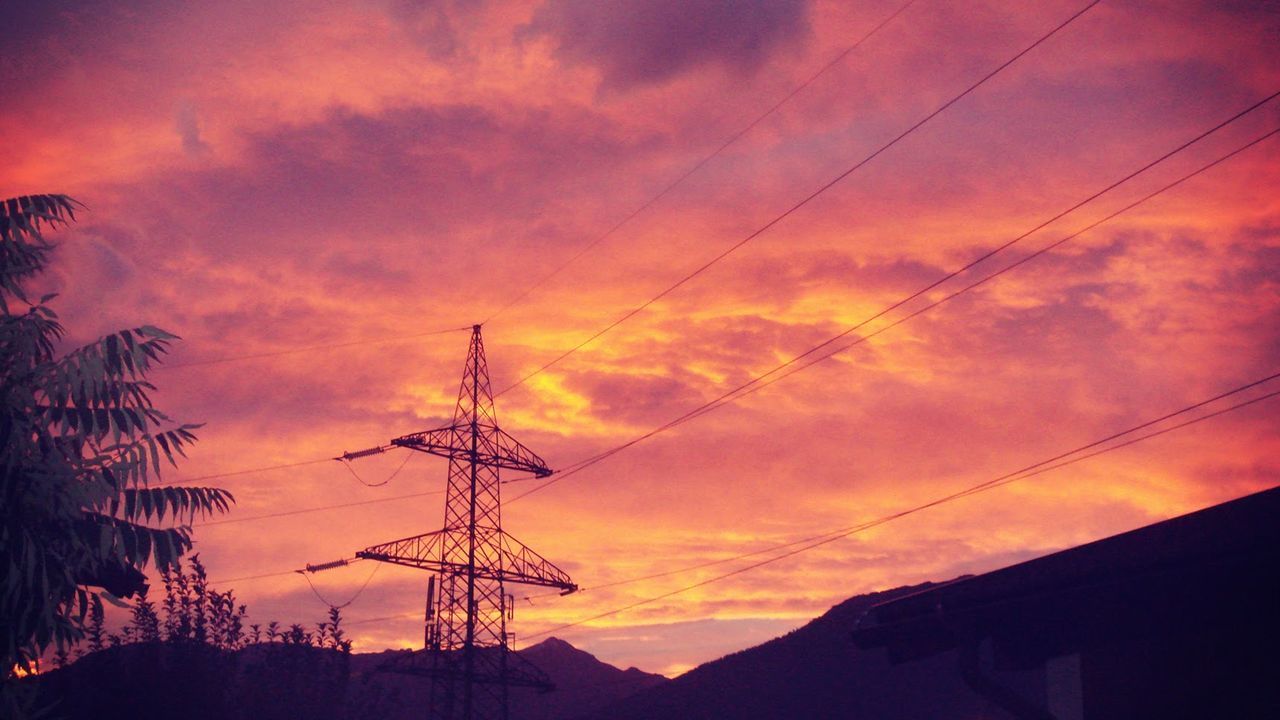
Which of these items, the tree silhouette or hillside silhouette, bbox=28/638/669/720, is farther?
hillside silhouette, bbox=28/638/669/720

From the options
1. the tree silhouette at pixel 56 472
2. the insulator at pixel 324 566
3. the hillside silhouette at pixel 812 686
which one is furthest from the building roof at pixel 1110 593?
the hillside silhouette at pixel 812 686

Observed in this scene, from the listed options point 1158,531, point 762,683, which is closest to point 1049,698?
point 1158,531

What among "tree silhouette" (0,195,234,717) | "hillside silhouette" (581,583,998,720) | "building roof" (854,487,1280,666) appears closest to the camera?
"building roof" (854,487,1280,666)

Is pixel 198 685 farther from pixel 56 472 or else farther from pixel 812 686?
pixel 812 686

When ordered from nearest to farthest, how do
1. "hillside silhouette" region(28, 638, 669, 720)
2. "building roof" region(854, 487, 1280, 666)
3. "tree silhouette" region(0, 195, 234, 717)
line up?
"building roof" region(854, 487, 1280, 666)
"tree silhouette" region(0, 195, 234, 717)
"hillside silhouette" region(28, 638, 669, 720)

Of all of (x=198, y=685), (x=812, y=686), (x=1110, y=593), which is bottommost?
(x=812, y=686)

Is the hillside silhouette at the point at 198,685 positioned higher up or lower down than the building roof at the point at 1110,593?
lower down

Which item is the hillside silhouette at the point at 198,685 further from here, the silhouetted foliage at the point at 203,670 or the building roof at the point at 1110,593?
the building roof at the point at 1110,593

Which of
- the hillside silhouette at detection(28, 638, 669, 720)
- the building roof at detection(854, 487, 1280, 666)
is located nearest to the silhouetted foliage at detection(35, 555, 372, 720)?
the hillside silhouette at detection(28, 638, 669, 720)

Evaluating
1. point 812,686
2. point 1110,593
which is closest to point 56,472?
point 1110,593

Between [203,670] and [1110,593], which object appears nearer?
[1110,593]

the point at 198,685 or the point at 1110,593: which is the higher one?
the point at 1110,593

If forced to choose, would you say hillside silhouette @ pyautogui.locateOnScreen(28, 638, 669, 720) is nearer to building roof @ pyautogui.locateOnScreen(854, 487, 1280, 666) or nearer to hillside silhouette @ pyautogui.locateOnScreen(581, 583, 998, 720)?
building roof @ pyautogui.locateOnScreen(854, 487, 1280, 666)

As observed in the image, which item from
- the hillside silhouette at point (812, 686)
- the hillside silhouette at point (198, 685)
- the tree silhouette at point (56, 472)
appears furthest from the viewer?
the hillside silhouette at point (812, 686)
